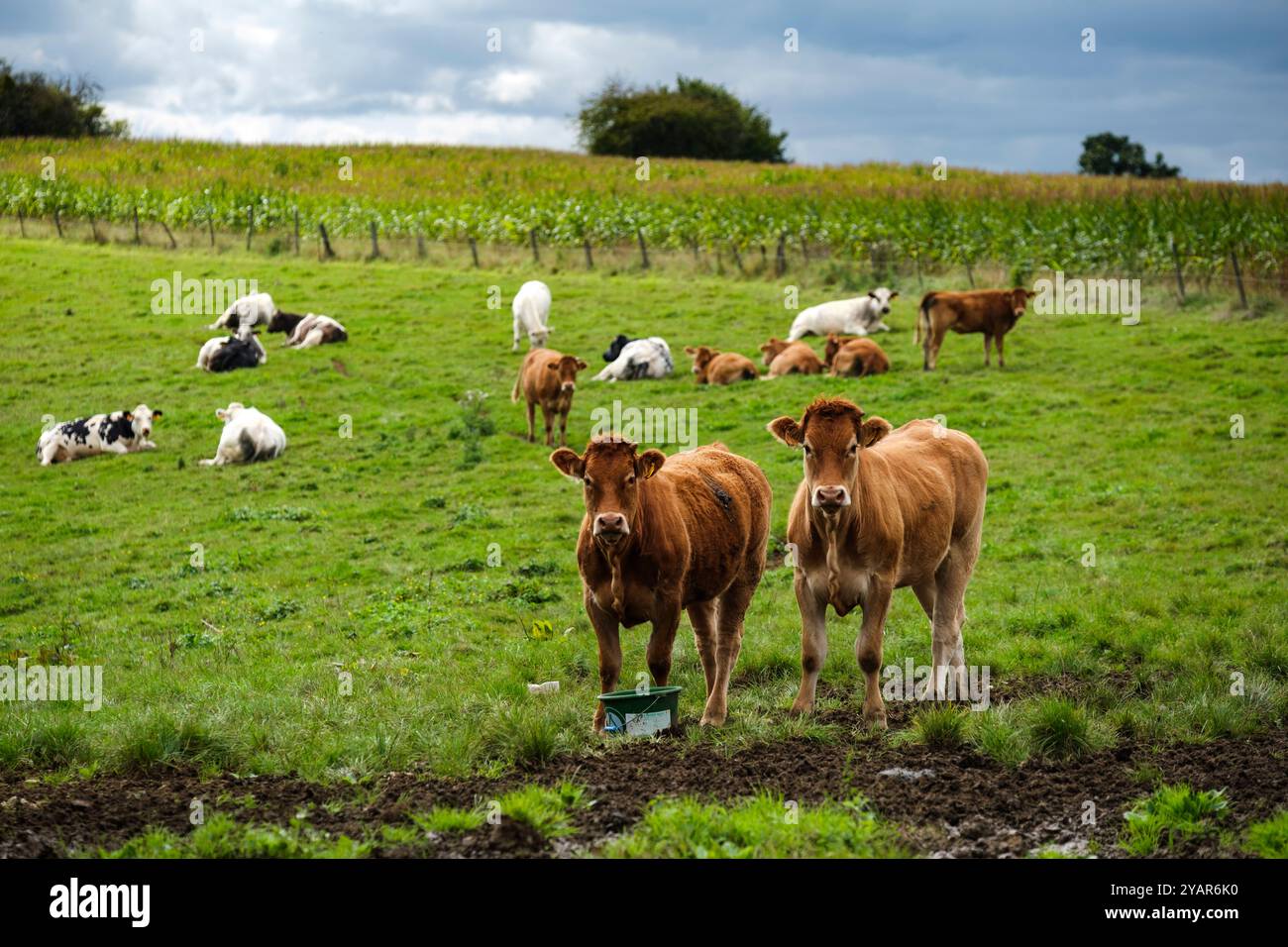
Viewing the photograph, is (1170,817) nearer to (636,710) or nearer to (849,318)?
(636,710)

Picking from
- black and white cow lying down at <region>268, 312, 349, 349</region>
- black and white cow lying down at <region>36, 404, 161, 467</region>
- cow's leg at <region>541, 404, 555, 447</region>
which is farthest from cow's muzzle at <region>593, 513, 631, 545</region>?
black and white cow lying down at <region>268, 312, 349, 349</region>

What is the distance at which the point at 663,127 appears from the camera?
7375 centimetres

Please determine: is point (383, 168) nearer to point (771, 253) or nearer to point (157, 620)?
point (771, 253)

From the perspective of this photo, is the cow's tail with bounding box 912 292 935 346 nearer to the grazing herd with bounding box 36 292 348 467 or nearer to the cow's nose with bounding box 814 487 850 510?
the grazing herd with bounding box 36 292 348 467

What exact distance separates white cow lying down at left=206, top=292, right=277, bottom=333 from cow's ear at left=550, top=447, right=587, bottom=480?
2148 cm

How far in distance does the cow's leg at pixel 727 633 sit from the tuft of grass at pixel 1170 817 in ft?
9.66

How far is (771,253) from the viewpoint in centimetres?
3628

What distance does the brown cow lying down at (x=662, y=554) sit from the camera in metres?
8.04

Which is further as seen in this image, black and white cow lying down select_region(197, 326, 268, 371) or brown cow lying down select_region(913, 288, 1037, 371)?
black and white cow lying down select_region(197, 326, 268, 371)

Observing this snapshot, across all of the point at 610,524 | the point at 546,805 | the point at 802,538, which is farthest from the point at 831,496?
the point at 546,805

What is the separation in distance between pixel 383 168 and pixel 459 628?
4426 centimetres

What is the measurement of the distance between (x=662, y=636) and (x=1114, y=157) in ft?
265

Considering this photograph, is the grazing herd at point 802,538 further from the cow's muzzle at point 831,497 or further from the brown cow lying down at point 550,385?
the brown cow lying down at point 550,385

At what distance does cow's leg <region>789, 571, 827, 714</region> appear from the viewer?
8539 mm
